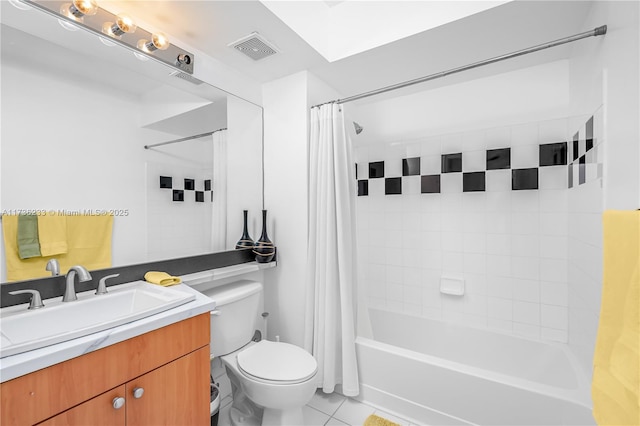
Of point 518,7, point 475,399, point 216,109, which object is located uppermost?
point 518,7

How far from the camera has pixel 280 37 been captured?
174cm

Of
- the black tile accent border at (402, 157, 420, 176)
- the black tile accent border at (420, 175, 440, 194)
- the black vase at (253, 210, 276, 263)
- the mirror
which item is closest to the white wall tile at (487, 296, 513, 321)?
the black tile accent border at (420, 175, 440, 194)

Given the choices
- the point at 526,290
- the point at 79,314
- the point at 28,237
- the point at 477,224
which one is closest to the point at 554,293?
the point at 526,290

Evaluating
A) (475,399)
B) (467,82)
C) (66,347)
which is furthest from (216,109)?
(475,399)

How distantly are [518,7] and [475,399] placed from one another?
2.03 meters

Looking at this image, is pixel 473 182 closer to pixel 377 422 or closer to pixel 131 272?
pixel 377 422

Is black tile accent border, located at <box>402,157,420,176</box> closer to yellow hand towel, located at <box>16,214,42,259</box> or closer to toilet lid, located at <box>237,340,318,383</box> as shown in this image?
toilet lid, located at <box>237,340,318,383</box>

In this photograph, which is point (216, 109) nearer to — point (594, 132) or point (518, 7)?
point (518, 7)

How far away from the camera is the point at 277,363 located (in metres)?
1.62

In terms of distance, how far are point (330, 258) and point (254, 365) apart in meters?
0.76

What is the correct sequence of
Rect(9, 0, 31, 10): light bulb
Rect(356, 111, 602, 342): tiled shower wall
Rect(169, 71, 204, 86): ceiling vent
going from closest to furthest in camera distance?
Rect(9, 0, 31, 10): light bulb → Rect(169, 71, 204, 86): ceiling vent → Rect(356, 111, 602, 342): tiled shower wall

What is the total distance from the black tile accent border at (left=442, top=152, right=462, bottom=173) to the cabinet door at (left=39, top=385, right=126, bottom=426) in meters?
2.41

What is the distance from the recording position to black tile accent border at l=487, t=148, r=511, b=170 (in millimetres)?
2178

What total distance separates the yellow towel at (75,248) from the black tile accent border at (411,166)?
2154 mm
